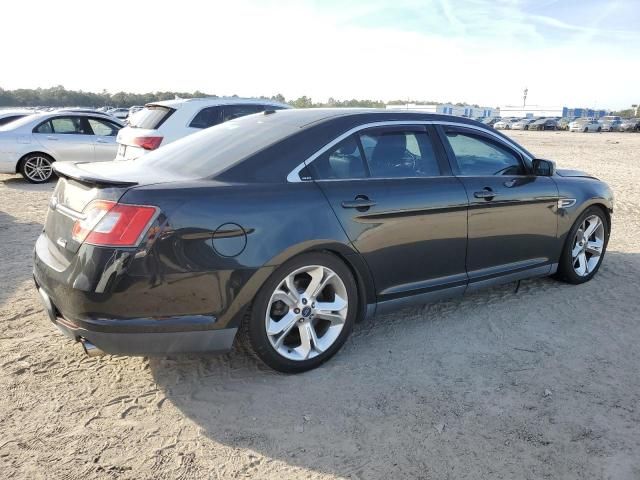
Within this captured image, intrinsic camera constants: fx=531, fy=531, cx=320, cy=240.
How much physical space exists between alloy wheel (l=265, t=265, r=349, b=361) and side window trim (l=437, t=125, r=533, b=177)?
4.61 feet

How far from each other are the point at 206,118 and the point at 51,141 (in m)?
4.17

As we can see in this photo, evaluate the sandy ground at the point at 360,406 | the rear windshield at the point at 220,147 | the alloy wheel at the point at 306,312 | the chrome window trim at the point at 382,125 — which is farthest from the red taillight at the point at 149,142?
the alloy wheel at the point at 306,312

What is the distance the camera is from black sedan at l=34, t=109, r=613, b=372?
9.04 ft

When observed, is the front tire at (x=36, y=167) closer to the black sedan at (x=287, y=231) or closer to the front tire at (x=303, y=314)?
the black sedan at (x=287, y=231)

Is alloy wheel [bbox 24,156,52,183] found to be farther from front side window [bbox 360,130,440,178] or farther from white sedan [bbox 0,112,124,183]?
front side window [bbox 360,130,440,178]

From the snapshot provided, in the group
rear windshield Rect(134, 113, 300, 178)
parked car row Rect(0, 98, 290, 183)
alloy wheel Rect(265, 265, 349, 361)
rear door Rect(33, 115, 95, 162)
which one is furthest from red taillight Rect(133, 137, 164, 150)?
alloy wheel Rect(265, 265, 349, 361)

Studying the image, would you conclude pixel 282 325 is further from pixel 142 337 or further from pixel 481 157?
pixel 481 157

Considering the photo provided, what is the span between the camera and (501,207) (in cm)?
419

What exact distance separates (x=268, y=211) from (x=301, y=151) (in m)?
0.54

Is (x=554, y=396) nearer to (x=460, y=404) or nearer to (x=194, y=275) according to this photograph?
(x=460, y=404)

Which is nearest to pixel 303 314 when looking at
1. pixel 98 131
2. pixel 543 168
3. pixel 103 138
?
pixel 543 168

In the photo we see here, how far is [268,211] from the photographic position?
9.89 ft

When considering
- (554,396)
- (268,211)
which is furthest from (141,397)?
(554,396)

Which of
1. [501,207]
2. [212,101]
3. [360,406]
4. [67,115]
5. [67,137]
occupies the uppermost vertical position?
[212,101]
